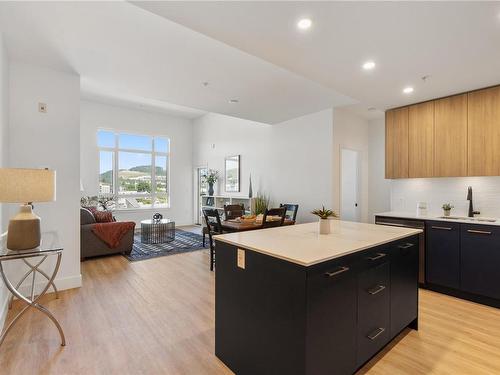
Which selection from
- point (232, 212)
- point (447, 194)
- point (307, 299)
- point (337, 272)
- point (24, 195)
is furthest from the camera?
point (232, 212)

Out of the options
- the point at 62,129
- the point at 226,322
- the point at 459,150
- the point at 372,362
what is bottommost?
the point at 372,362

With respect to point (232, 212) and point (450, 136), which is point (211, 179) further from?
point (450, 136)

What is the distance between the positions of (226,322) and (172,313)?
3.62 feet

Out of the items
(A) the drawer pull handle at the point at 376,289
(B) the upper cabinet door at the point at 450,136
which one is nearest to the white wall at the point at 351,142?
(B) the upper cabinet door at the point at 450,136

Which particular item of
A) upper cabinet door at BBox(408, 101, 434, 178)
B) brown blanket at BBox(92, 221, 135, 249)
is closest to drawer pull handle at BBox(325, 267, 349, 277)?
upper cabinet door at BBox(408, 101, 434, 178)

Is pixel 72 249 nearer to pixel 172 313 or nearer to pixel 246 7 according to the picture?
pixel 172 313

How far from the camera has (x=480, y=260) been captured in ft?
10.1

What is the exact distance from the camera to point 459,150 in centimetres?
361

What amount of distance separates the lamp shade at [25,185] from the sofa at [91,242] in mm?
2795

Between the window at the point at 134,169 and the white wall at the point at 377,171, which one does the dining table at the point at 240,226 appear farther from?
the window at the point at 134,169

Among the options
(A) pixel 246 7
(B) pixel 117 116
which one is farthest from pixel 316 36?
(B) pixel 117 116

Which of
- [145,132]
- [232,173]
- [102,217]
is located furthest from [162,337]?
[145,132]

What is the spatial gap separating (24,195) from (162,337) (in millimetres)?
1611

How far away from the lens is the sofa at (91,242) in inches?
185
